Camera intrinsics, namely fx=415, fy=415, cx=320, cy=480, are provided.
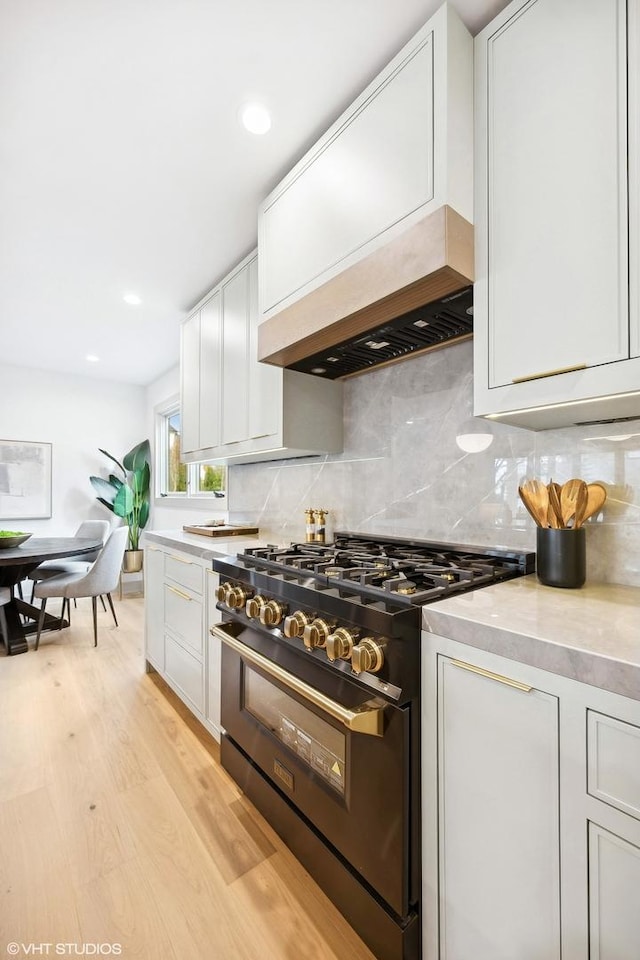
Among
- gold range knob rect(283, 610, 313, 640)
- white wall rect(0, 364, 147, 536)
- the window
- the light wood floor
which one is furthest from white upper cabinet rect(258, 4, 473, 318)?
white wall rect(0, 364, 147, 536)

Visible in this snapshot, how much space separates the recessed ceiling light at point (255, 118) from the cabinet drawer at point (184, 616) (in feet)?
6.69

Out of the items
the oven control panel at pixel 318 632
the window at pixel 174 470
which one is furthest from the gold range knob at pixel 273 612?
the window at pixel 174 470

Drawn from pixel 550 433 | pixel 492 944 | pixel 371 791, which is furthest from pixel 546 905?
pixel 550 433

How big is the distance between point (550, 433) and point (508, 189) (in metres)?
0.72

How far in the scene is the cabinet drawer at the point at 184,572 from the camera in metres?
2.07

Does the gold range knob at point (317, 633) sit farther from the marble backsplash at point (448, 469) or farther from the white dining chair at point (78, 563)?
the white dining chair at point (78, 563)

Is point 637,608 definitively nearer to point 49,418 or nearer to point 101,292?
point 101,292

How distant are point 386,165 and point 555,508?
3.81ft

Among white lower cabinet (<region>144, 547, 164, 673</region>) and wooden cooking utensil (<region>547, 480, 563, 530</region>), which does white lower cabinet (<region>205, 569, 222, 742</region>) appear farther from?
wooden cooking utensil (<region>547, 480, 563, 530</region>)

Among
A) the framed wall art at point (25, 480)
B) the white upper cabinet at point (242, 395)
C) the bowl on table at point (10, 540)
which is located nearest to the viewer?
the white upper cabinet at point (242, 395)

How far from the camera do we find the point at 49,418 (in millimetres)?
5012

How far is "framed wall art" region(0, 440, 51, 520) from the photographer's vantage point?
4734 mm

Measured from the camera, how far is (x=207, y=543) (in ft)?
7.23

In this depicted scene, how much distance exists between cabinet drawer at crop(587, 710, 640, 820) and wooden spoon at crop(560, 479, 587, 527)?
23.5 inches
